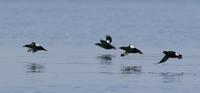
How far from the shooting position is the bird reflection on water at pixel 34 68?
2926 centimetres

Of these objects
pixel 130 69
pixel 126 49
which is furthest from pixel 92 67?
pixel 126 49

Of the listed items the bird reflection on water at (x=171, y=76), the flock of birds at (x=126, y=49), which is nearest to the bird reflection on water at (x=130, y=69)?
the flock of birds at (x=126, y=49)

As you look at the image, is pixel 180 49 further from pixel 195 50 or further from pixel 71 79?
pixel 71 79

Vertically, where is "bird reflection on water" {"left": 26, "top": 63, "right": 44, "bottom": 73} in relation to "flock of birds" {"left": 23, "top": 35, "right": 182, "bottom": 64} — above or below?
below

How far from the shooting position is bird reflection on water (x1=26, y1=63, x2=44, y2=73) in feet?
96.0

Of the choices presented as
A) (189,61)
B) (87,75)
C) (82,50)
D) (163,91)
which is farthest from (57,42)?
(163,91)

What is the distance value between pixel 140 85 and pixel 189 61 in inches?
251

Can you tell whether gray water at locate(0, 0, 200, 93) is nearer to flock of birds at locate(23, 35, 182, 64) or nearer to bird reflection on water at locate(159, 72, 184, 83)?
bird reflection on water at locate(159, 72, 184, 83)

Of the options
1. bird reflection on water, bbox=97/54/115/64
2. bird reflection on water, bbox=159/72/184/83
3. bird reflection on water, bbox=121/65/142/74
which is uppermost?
bird reflection on water, bbox=97/54/115/64

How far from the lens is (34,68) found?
29953 mm

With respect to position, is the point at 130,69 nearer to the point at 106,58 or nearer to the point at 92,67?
the point at 92,67

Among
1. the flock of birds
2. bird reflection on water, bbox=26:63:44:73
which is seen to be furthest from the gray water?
the flock of birds

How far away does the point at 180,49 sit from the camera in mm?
37031

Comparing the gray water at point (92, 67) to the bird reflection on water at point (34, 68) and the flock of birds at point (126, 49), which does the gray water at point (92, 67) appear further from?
the flock of birds at point (126, 49)
